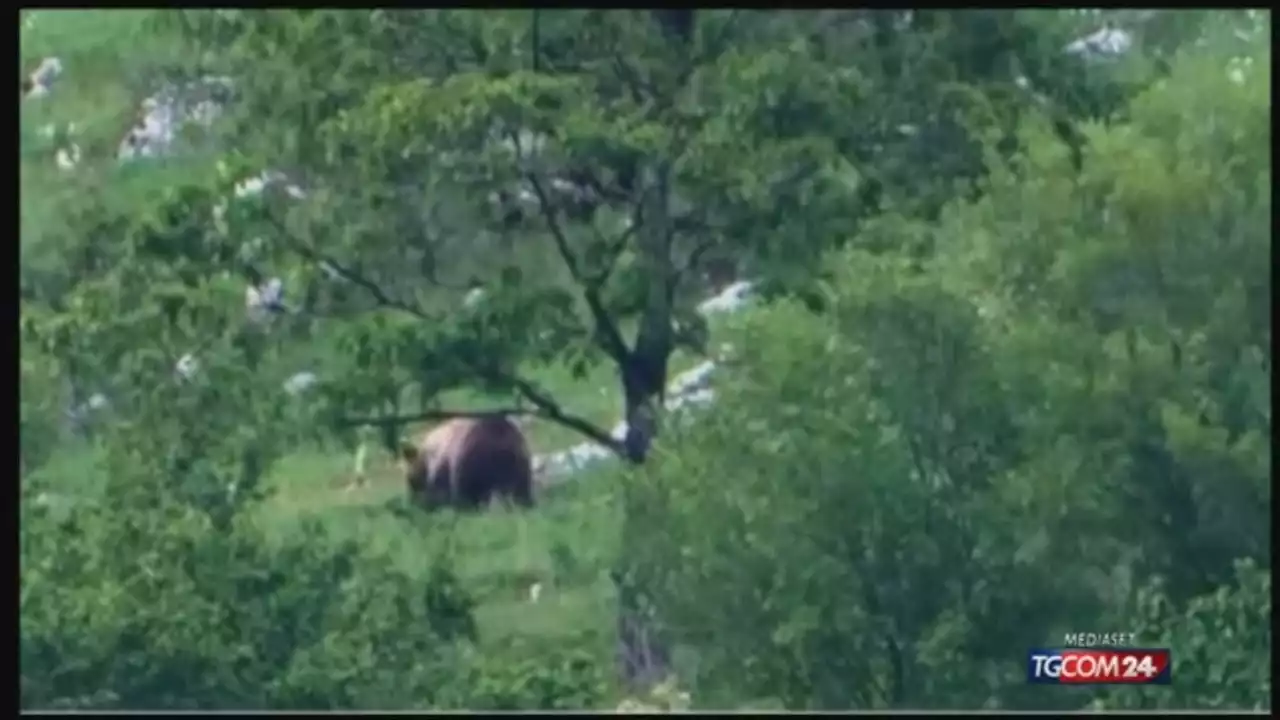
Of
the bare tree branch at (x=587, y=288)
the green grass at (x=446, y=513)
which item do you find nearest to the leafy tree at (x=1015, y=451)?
the green grass at (x=446, y=513)

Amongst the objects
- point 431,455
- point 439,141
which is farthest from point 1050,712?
point 439,141

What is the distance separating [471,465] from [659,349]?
48 centimetres

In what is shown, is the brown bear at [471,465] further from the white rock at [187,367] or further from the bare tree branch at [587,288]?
the white rock at [187,367]

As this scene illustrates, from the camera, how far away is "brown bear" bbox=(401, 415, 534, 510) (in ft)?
17.7

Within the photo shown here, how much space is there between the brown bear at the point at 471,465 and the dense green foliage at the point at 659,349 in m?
0.05

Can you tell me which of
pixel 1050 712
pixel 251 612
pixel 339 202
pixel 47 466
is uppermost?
pixel 339 202

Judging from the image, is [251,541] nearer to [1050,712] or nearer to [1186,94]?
[1050,712]

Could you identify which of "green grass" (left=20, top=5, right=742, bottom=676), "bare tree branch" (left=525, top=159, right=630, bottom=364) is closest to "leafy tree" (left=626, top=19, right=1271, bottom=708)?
"green grass" (left=20, top=5, right=742, bottom=676)

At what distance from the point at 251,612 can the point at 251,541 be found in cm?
15

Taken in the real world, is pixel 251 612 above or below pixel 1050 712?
above

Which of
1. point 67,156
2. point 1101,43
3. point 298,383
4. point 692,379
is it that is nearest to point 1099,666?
point 692,379

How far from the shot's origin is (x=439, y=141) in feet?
17.8

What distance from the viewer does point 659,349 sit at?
541cm

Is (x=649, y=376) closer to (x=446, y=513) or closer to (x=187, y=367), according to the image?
(x=446, y=513)
